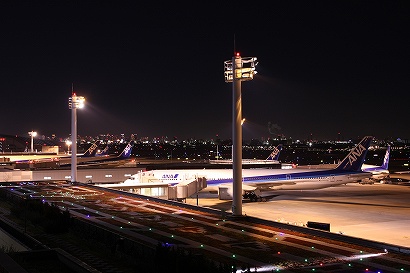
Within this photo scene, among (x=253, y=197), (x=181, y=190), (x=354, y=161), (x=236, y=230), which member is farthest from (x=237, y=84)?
(x=354, y=161)

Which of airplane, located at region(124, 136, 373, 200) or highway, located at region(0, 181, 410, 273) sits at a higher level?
airplane, located at region(124, 136, 373, 200)

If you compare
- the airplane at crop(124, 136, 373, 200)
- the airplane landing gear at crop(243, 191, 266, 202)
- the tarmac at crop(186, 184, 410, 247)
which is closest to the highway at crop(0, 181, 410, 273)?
the tarmac at crop(186, 184, 410, 247)

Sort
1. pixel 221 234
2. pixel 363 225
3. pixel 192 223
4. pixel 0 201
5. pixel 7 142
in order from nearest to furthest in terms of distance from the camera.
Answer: pixel 221 234
pixel 192 223
pixel 363 225
pixel 0 201
pixel 7 142

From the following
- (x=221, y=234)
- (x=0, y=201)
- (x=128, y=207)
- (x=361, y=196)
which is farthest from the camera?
(x=361, y=196)

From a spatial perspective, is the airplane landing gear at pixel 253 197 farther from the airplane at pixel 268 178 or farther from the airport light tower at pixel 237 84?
the airport light tower at pixel 237 84

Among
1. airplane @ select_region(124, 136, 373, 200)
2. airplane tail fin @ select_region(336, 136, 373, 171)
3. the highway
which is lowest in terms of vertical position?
the highway

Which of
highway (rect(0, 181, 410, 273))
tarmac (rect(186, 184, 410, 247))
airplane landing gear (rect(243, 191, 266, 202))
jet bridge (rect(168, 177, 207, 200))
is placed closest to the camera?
highway (rect(0, 181, 410, 273))

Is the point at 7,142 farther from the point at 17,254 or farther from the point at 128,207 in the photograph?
the point at 17,254

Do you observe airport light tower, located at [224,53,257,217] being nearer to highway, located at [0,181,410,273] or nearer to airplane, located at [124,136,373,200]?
highway, located at [0,181,410,273]

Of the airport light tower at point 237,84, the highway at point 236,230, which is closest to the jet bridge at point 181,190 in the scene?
the highway at point 236,230

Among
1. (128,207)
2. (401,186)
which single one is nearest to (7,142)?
(401,186)

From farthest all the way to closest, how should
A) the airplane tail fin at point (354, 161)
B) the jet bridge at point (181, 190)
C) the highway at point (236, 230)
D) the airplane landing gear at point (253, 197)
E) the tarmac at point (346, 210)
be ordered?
1. the airplane tail fin at point (354, 161)
2. the airplane landing gear at point (253, 197)
3. the jet bridge at point (181, 190)
4. the tarmac at point (346, 210)
5. the highway at point (236, 230)
